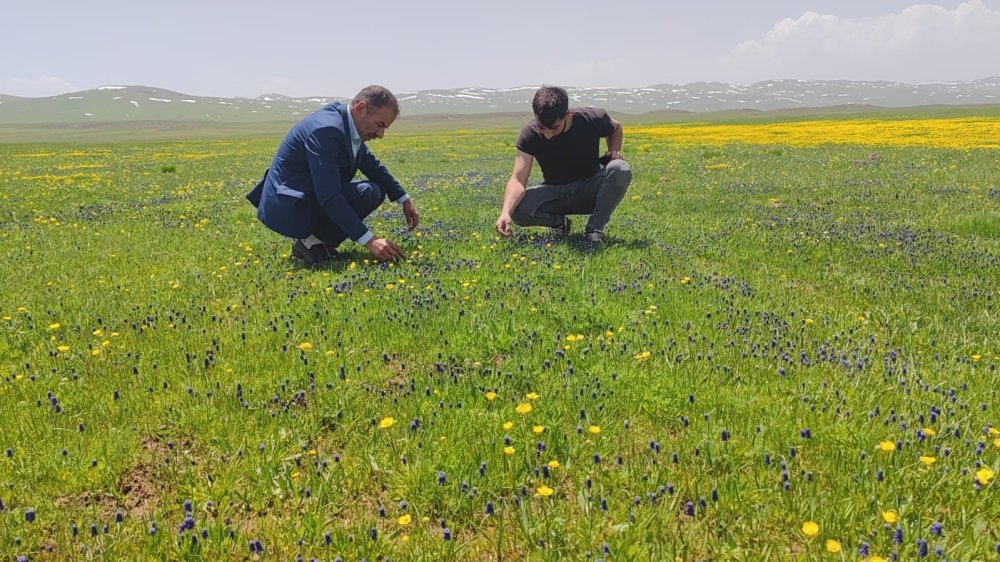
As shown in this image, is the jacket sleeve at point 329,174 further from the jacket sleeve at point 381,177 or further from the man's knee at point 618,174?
the man's knee at point 618,174

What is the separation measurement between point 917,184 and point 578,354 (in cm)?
1379

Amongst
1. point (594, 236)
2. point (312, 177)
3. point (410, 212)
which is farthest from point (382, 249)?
point (594, 236)

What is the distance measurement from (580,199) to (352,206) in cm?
338

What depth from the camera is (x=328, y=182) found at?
681 centimetres

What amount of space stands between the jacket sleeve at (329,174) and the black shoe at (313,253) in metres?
1.07

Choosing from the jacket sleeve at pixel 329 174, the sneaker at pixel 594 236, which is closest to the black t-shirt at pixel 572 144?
the sneaker at pixel 594 236

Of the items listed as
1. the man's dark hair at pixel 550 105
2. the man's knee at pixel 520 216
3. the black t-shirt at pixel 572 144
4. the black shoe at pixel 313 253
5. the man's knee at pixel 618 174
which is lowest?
the black shoe at pixel 313 253

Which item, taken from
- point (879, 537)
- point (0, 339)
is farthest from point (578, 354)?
point (0, 339)

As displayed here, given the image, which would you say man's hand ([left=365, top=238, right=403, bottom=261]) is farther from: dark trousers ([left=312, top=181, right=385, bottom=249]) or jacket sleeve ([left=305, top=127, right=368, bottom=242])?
dark trousers ([left=312, top=181, right=385, bottom=249])

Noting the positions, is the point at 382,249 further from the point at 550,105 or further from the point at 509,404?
the point at 509,404

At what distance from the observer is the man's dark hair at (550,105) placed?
7027 mm

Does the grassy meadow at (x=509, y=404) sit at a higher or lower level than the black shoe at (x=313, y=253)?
lower

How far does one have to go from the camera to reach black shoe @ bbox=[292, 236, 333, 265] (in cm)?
773

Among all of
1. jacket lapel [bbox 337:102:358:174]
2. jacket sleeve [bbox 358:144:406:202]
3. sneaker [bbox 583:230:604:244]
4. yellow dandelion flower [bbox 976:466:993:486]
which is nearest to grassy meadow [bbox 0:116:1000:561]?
yellow dandelion flower [bbox 976:466:993:486]
